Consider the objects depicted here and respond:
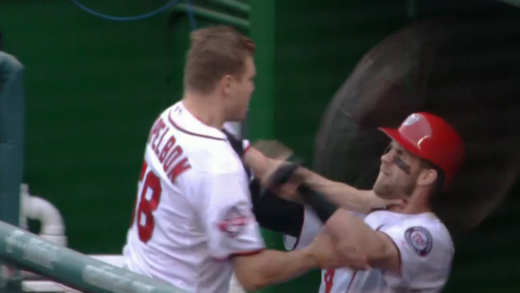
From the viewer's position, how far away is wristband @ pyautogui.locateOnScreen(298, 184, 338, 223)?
2541 mm

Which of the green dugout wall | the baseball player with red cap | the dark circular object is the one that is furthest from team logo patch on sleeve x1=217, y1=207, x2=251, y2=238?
the green dugout wall

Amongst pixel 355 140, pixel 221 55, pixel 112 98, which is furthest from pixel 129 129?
pixel 221 55

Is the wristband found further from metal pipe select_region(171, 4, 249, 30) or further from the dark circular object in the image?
metal pipe select_region(171, 4, 249, 30)

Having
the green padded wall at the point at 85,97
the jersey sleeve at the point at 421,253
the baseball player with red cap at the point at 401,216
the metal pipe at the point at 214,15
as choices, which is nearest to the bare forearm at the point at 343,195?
the baseball player with red cap at the point at 401,216

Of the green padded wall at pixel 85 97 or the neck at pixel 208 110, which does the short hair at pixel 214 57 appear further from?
the green padded wall at pixel 85 97

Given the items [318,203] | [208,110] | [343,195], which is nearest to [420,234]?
[318,203]

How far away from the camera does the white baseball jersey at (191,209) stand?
2.38 meters

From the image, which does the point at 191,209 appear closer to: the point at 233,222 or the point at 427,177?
the point at 233,222

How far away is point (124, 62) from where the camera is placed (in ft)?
18.4

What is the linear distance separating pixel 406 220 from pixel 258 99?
887 millimetres

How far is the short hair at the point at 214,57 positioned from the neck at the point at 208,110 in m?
0.02

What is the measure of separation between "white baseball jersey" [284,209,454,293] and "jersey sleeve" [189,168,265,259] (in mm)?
388

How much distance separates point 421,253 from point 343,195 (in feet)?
Result: 1.34

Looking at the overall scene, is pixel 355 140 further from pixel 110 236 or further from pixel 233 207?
pixel 110 236
